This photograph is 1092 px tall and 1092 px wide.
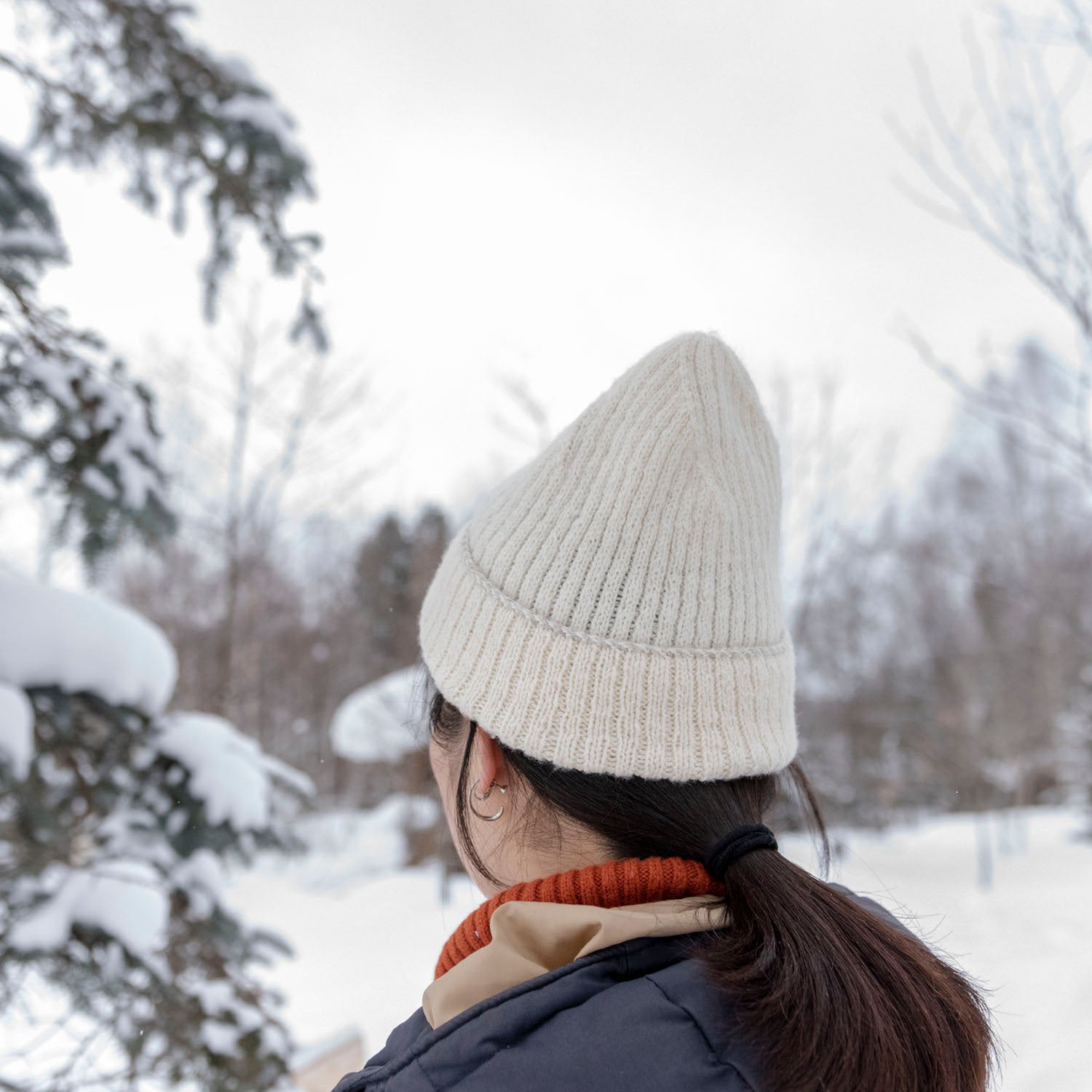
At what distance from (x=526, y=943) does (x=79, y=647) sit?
69.2 inches

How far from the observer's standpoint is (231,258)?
2.75 metres

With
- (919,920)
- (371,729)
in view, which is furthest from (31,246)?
(371,729)

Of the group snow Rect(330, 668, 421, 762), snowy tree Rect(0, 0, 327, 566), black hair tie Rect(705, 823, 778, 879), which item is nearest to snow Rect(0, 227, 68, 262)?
snowy tree Rect(0, 0, 327, 566)

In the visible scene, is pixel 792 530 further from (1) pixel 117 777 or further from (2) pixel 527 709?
(2) pixel 527 709

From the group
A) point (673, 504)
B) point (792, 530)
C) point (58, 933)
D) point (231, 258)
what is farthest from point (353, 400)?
point (673, 504)

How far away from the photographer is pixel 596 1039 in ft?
2.30

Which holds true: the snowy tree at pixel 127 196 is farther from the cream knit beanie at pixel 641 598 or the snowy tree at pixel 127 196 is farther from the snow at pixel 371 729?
the snow at pixel 371 729

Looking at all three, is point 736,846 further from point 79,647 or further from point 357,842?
point 357,842

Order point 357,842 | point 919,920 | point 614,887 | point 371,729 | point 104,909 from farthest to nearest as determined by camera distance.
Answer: point 357,842 < point 371,729 < point 919,920 < point 104,909 < point 614,887

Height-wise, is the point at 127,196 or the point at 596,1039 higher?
the point at 127,196

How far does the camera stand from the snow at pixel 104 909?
75.7 inches

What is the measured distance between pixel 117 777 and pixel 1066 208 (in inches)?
135

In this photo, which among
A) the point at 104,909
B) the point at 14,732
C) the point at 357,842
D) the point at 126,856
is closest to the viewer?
the point at 14,732

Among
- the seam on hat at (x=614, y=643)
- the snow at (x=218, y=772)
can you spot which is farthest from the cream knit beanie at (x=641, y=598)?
the snow at (x=218, y=772)
